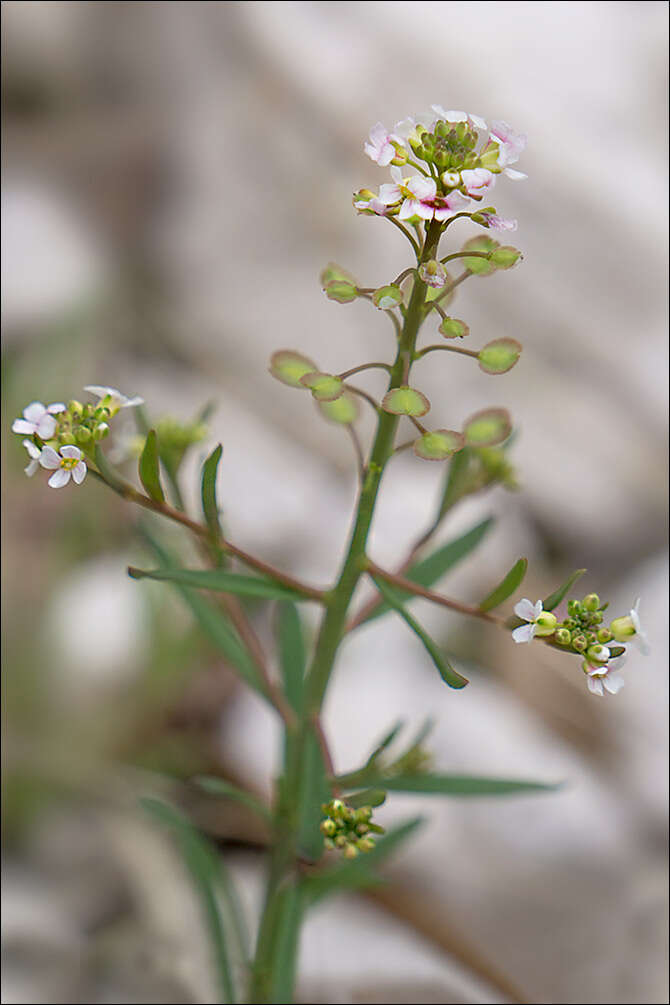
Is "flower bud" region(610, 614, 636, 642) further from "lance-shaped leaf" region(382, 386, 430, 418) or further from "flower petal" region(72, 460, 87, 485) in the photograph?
"flower petal" region(72, 460, 87, 485)

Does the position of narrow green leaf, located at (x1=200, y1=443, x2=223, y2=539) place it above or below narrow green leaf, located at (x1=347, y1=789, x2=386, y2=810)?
above

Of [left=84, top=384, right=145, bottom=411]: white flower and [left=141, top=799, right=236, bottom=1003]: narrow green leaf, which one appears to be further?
[left=141, top=799, right=236, bottom=1003]: narrow green leaf

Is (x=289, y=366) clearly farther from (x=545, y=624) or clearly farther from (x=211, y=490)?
(x=545, y=624)

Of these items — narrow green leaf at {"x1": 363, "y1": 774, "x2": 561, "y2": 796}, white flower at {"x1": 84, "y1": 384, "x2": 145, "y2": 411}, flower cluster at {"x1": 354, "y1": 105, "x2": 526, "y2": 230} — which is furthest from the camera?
narrow green leaf at {"x1": 363, "y1": 774, "x2": 561, "y2": 796}

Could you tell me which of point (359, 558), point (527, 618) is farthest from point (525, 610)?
point (359, 558)

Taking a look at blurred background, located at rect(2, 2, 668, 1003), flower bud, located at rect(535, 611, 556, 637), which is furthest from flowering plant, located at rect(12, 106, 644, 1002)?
blurred background, located at rect(2, 2, 668, 1003)

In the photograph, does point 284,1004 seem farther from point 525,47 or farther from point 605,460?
point 525,47

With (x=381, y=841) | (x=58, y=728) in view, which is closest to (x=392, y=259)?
(x=58, y=728)
